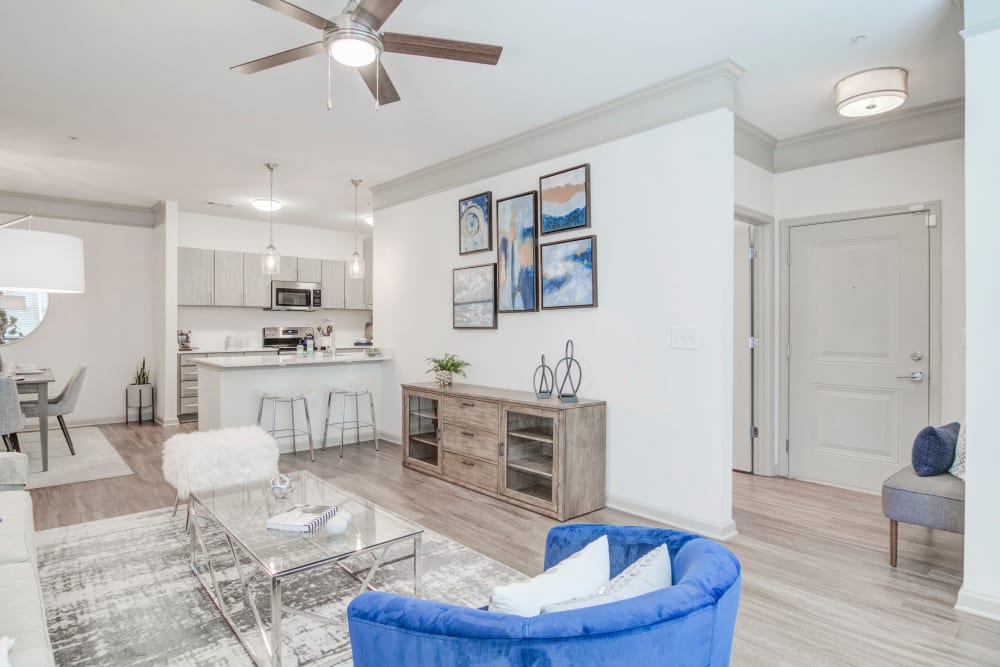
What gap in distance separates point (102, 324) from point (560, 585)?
25.1 ft

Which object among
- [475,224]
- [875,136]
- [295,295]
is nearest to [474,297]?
[475,224]

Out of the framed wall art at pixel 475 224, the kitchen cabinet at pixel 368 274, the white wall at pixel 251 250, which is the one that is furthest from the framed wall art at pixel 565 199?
the kitchen cabinet at pixel 368 274

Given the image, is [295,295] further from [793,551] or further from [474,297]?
[793,551]

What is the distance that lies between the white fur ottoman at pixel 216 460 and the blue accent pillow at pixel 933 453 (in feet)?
11.4

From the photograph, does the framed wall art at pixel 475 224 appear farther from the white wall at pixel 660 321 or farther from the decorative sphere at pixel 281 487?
the decorative sphere at pixel 281 487

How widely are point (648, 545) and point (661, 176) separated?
8.78ft

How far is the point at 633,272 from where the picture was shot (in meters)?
3.75

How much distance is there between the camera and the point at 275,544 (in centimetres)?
219

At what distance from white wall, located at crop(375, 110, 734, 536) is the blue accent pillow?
3.06 feet

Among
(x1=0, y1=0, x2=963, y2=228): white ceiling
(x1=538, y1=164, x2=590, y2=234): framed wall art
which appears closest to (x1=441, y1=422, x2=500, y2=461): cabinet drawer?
(x1=538, y1=164, x2=590, y2=234): framed wall art

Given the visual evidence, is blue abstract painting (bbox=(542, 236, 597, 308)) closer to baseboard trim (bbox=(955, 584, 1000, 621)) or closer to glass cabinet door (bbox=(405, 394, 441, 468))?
glass cabinet door (bbox=(405, 394, 441, 468))

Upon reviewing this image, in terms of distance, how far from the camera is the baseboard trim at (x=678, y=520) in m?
3.32

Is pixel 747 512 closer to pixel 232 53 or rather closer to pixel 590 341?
pixel 590 341

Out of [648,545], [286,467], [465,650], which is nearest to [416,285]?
[286,467]
